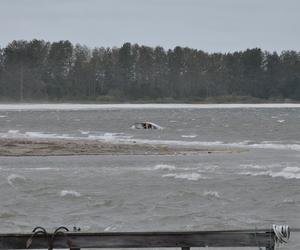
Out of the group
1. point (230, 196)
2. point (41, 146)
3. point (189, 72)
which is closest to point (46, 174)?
point (230, 196)

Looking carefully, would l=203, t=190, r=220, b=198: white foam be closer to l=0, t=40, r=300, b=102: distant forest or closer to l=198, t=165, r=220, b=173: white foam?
l=198, t=165, r=220, b=173: white foam

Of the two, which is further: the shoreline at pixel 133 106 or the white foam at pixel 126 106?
the shoreline at pixel 133 106

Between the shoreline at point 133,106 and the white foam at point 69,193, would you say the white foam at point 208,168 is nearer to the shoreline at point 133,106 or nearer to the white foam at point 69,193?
the white foam at point 69,193

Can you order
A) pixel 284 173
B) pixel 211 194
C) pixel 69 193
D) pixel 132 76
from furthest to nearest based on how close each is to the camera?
1. pixel 132 76
2. pixel 284 173
3. pixel 69 193
4. pixel 211 194

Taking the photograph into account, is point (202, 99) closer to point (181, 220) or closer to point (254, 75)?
point (254, 75)

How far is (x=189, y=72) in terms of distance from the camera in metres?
196

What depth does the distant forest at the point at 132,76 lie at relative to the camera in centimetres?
17738

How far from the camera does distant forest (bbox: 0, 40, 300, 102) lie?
17738cm

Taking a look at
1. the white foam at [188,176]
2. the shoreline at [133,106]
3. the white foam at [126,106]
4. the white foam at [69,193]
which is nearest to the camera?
the white foam at [69,193]

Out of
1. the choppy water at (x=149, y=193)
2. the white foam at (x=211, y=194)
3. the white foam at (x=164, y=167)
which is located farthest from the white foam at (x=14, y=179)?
the white foam at (x=211, y=194)

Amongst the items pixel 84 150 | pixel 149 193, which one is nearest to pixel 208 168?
pixel 149 193

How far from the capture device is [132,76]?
188250 mm

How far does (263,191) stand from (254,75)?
173 metres

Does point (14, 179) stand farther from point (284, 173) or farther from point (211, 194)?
point (284, 173)
